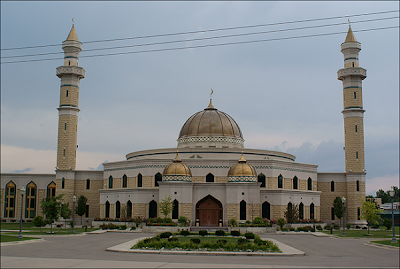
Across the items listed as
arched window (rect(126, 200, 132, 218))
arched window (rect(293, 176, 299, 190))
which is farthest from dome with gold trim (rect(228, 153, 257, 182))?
arched window (rect(126, 200, 132, 218))

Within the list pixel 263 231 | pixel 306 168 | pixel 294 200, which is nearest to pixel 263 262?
pixel 263 231

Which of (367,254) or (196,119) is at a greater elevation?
(196,119)

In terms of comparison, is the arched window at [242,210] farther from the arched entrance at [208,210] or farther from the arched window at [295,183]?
the arched window at [295,183]

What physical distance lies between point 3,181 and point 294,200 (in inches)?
1414

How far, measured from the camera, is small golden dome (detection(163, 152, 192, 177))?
45.2 meters

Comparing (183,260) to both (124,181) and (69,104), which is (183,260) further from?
(69,104)

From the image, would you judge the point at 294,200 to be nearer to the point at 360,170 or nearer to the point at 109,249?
the point at 360,170

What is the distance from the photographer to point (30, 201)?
56.5m

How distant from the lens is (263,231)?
40969mm

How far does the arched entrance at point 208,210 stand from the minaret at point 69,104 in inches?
653

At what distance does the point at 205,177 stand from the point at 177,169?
448cm

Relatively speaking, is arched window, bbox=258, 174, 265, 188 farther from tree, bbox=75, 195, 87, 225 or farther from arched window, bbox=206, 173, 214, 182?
tree, bbox=75, 195, 87, 225

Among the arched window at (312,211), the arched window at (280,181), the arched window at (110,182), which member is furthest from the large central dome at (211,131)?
the arched window at (312,211)

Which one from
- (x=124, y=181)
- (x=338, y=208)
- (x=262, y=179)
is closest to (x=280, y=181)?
(x=262, y=179)
